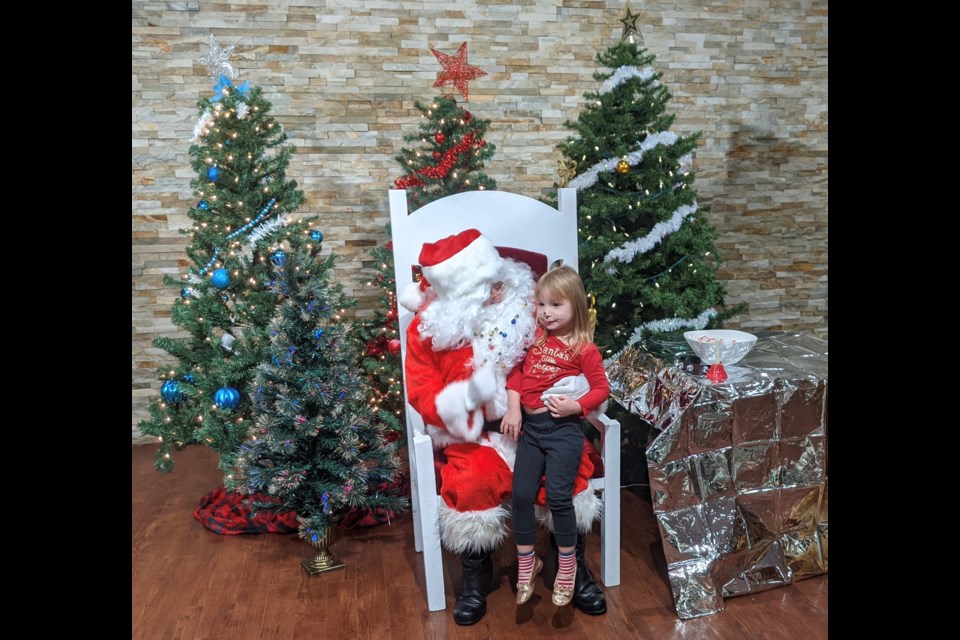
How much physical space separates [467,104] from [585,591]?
2833 millimetres

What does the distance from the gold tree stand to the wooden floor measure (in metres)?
0.04

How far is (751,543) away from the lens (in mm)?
2490

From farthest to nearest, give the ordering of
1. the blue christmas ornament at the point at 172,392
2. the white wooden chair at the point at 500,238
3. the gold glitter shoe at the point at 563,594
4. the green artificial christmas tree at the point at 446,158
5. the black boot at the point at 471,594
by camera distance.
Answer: the green artificial christmas tree at the point at 446,158 → the blue christmas ornament at the point at 172,392 → the white wooden chair at the point at 500,238 → the black boot at the point at 471,594 → the gold glitter shoe at the point at 563,594

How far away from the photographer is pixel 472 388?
2414 millimetres

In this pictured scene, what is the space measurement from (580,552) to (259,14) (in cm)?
335

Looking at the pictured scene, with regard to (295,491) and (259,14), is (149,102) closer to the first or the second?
(259,14)

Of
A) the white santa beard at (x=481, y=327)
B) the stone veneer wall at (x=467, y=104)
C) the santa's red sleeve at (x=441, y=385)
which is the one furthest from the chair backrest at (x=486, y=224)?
A: the stone veneer wall at (x=467, y=104)

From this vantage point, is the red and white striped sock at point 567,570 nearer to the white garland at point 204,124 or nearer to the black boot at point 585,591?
the black boot at point 585,591

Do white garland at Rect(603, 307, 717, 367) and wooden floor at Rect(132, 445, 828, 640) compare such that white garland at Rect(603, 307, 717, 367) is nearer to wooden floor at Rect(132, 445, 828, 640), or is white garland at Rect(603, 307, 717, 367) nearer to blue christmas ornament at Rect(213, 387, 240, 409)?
wooden floor at Rect(132, 445, 828, 640)

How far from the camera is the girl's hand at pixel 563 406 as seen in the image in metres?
2.31

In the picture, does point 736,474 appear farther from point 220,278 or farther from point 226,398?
point 220,278

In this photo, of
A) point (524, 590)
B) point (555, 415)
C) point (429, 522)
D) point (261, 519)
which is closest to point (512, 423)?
point (555, 415)

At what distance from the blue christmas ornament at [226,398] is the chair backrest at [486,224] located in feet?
3.17

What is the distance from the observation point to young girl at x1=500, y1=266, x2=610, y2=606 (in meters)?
2.31
